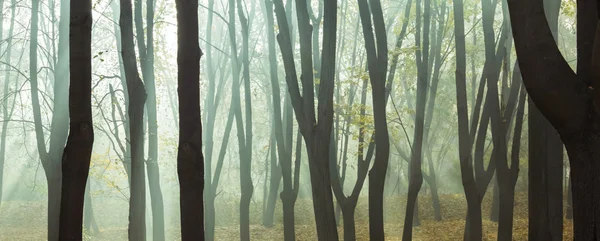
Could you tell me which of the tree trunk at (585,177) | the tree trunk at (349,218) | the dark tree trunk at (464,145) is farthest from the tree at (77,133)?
the dark tree trunk at (464,145)

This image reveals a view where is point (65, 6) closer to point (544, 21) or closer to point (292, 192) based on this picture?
point (292, 192)

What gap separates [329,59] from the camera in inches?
405

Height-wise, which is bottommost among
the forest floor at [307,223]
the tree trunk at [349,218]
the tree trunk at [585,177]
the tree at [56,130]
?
the forest floor at [307,223]

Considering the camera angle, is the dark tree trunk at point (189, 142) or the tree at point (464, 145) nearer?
the dark tree trunk at point (189, 142)

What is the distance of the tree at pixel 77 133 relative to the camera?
21.0ft

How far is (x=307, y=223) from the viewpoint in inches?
1015

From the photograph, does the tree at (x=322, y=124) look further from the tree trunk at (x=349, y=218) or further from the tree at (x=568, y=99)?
the tree at (x=568, y=99)

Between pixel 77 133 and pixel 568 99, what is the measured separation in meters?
4.90

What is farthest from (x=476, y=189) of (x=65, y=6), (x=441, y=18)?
(x=65, y=6)

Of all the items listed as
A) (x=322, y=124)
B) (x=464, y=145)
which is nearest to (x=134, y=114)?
(x=322, y=124)

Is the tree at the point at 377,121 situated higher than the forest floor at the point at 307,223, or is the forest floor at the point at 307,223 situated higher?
the tree at the point at 377,121

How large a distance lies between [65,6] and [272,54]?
542 centimetres

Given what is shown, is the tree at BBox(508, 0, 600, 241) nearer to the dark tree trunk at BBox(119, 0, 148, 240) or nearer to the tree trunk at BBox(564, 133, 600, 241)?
the tree trunk at BBox(564, 133, 600, 241)

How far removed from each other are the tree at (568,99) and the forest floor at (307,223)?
11.2 meters
